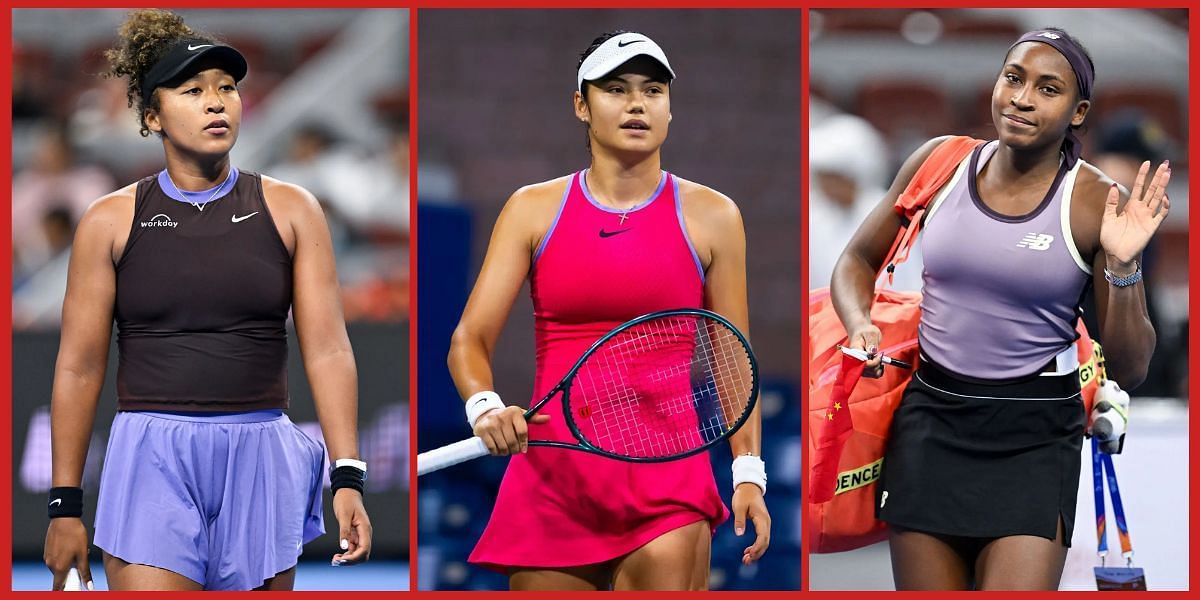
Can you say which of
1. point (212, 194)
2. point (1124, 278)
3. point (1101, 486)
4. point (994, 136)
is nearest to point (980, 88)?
point (994, 136)

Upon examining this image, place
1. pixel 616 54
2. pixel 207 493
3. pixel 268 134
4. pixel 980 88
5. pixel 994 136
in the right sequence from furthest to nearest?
1. pixel 268 134
2. pixel 980 88
3. pixel 994 136
4. pixel 616 54
5. pixel 207 493

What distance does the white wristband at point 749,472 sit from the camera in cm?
335

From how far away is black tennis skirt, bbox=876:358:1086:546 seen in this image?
338cm

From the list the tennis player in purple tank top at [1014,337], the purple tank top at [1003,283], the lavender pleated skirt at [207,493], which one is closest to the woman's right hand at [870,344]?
the tennis player in purple tank top at [1014,337]

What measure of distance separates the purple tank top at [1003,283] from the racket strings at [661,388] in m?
0.52

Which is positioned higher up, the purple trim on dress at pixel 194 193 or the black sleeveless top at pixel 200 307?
the purple trim on dress at pixel 194 193

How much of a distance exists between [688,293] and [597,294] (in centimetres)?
22

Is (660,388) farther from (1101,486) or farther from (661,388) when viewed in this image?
A: (1101,486)

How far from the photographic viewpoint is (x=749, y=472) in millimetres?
3355

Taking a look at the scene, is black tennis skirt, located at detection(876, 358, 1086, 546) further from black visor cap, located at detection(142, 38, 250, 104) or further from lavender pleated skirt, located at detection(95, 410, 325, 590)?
black visor cap, located at detection(142, 38, 250, 104)

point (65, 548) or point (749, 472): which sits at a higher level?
point (749, 472)

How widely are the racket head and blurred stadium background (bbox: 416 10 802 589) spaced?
1.01 meters

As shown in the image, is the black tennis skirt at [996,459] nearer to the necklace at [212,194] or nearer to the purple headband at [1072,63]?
the purple headband at [1072,63]

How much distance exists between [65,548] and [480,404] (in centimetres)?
103
